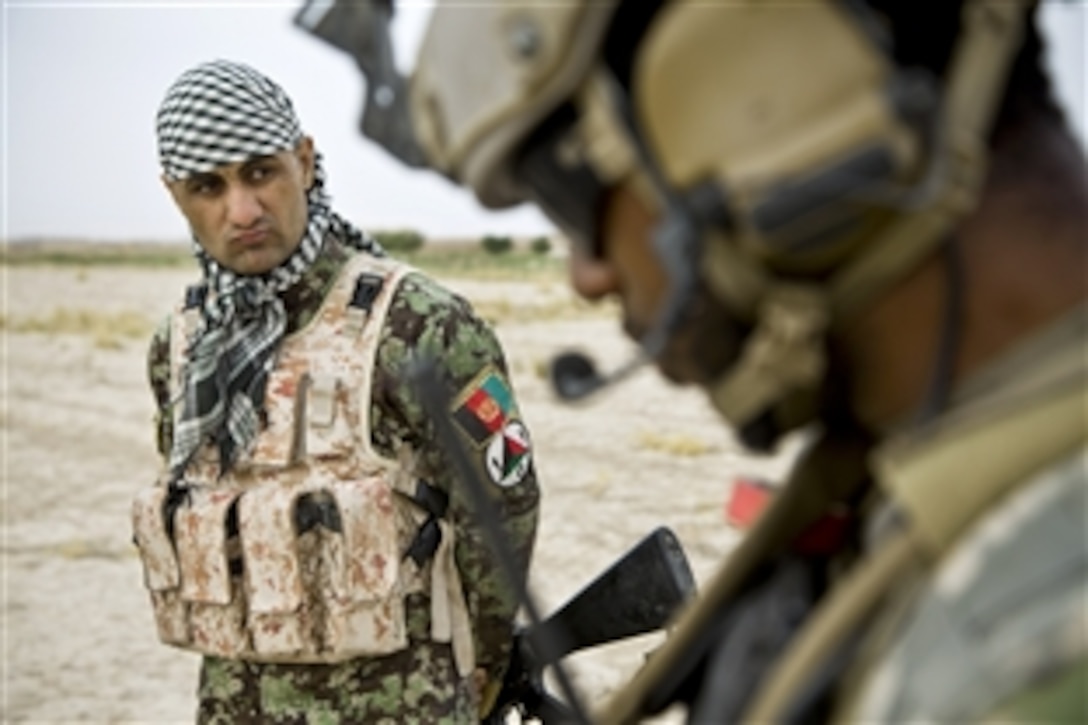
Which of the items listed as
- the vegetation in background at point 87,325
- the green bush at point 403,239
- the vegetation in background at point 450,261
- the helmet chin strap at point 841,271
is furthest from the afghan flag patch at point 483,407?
the green bush at point 403,239

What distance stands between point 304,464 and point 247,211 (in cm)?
52

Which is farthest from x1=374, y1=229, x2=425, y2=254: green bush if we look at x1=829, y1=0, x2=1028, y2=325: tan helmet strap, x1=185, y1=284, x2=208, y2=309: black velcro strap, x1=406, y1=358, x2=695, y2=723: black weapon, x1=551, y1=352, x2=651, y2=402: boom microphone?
x1=829, y1=0, x2=1028, y2=325: tan helmet strap

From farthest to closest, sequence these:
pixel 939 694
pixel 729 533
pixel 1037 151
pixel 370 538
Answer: pixel 729 533 < pixel 370 538 < pixel 1037 151 < pixel 939 694

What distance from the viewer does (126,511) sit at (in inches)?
397

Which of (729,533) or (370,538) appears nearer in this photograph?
(370,538)

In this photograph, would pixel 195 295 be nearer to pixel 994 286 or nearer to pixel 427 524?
pixel 427 524

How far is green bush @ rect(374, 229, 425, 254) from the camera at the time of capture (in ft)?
212

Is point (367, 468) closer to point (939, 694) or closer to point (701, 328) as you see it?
point (701, 328)

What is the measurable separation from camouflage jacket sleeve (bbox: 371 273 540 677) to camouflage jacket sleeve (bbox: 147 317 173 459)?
56 centimetres

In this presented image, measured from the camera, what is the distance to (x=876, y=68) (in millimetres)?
991

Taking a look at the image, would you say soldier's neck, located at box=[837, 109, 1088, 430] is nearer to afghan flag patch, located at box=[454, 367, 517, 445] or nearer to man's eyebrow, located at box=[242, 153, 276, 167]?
afghan flag patch, located at box=[454, 367, 517, 445]

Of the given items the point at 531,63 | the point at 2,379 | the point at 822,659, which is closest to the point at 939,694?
the point at 822,659

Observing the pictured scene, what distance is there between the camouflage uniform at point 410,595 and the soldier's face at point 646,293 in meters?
1.51

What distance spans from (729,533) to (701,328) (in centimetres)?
765
